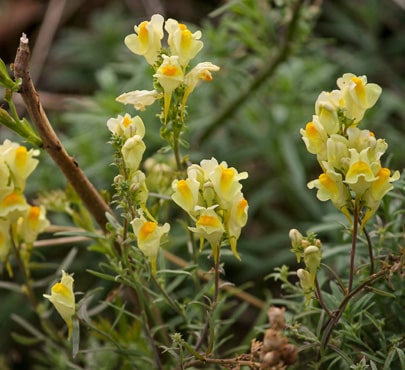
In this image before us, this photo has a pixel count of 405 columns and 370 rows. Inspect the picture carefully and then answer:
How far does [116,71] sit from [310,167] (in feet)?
2.74

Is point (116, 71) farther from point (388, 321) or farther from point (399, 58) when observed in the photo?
point (388, 321)

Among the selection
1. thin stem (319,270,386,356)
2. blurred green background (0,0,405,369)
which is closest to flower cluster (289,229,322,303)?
thin stem (319,270,386,356)

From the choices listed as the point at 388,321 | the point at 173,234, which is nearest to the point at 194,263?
the point at 388,321

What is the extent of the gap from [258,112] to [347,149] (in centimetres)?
118

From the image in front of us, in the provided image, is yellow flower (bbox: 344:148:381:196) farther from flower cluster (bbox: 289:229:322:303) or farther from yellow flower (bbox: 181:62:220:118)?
yellow flower (bbox: 181:62:220:118)

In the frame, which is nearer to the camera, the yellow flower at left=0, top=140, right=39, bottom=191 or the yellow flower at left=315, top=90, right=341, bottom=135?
the yellow flower at left=315, top=90, right=341, bottom=135

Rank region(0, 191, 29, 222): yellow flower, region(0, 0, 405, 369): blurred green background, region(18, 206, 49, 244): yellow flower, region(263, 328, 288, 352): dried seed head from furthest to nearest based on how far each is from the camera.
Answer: region(0, 0, 405, 369): blurred green background, region(18, 206, 49, 244): yellow flower, region(0, 191, 29, 222): yellow flower, region(263, 328, 288, 352): dried seed head

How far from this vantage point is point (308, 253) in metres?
0.96

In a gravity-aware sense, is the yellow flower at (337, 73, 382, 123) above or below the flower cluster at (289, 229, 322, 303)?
above

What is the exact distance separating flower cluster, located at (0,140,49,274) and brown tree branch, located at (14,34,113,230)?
0.13ft

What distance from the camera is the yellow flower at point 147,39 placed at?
3.41 ft

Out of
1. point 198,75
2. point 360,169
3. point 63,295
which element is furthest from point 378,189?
point 63,295

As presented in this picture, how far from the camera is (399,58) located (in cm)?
257

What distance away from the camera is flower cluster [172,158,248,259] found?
936mm
